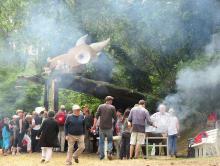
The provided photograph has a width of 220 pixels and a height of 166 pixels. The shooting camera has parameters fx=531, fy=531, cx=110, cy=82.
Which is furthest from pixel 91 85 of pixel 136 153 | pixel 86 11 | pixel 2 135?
pixel 136 153

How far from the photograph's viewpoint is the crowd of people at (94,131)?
1388cm

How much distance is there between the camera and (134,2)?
813 inches

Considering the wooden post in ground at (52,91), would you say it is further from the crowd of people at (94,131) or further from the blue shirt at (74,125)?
the blue shirt at (74,125)

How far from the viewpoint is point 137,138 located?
15.1 metres

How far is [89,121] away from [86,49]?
367 cm

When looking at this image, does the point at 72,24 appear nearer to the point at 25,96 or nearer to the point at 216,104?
the point at 216,104

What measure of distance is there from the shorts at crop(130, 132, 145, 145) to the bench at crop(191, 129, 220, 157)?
212 centimetres

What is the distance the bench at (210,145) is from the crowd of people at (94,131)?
2.99ft

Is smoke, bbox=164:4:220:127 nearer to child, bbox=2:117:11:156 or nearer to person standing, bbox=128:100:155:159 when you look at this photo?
person standing, bbox=128:100:155:159

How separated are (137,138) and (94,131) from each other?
4.02 meters

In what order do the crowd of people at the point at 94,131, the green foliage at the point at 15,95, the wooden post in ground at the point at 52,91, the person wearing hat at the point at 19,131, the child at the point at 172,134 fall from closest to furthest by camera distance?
1. the crowd of people at the point at 94,131
2. the child at the point at 172,134
3. the person wearing hat at the point at 19,131
4. the wooden post in ground at the point at 52,91
5. the green foliage at the point at 15,95

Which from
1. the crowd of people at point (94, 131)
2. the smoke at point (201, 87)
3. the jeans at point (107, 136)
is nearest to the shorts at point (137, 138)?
the crowd of people at point (94, 131)

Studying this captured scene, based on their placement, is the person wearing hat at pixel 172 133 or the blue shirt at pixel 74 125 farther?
the person wearing hat at pixel 172 133

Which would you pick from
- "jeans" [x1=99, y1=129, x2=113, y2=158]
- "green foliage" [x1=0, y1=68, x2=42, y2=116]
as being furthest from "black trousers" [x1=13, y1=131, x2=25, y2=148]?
"green foliage" [x1=0, y1=68, x2=42, y2=116]
